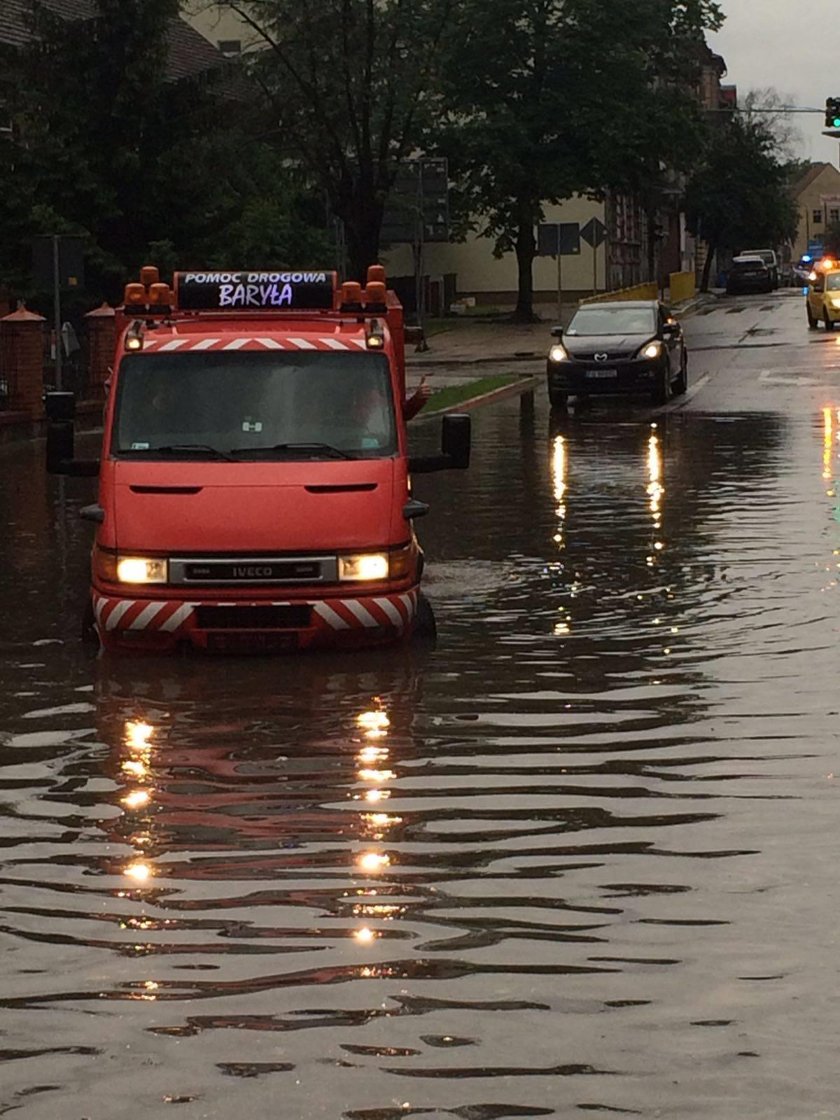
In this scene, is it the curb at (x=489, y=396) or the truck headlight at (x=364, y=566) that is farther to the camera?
the curb at (x=489, y=396)

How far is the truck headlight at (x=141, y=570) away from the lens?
39.3 ft

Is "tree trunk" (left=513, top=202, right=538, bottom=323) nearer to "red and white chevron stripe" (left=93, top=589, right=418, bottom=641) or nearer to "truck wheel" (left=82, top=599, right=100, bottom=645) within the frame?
"truck wheel" (left=82, top=599, right=100, bottom=645)

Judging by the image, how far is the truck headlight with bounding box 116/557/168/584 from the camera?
1199 centimetres

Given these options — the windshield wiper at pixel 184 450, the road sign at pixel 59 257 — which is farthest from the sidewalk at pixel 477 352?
the windshield wiper at pixel 184 450

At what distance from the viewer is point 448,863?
7613 mm

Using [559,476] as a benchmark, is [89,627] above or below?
above

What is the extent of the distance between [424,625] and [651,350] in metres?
22.9

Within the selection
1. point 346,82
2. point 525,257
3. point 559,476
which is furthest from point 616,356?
point 525,257

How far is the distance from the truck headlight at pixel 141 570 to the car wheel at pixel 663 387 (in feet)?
77.8

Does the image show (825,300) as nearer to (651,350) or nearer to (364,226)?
(364,226)

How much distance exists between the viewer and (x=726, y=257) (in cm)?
13612

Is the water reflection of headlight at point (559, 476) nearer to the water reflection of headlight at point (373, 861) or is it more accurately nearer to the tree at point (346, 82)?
the water reflection of headlight at point (373, 861)

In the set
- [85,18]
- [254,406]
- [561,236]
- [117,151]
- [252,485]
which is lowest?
[252,485]

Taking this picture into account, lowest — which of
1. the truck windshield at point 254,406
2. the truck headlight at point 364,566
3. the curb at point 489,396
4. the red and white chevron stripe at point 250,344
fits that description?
the curb at point 489,396
